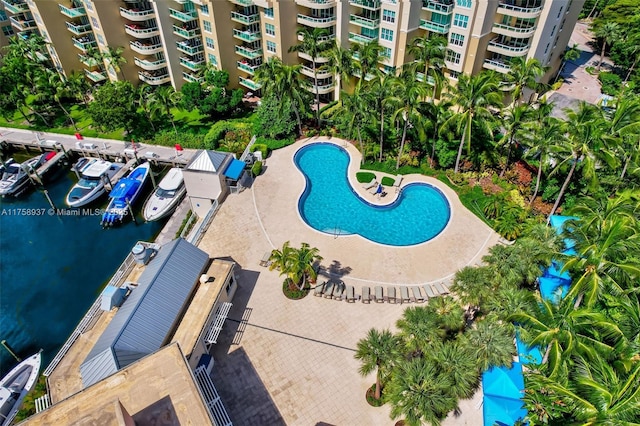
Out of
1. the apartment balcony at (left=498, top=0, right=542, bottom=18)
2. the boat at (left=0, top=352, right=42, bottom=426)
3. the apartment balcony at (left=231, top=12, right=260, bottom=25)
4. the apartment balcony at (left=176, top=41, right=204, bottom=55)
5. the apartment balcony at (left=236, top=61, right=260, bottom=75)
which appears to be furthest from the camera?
the apartment balcony at (left=236, top=61, right=260, bottom=75)

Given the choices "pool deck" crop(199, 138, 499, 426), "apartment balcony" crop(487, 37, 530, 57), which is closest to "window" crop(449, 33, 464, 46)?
"apartment balcony" crop(487, 37, 530, 57)

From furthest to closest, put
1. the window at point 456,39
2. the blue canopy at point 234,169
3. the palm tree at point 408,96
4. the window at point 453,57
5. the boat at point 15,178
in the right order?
the window at point 453,57 < the window at point 456,39 < the boat at point 15,178 < the blue canopy at point 234,169 < the palm tree at point 408,96

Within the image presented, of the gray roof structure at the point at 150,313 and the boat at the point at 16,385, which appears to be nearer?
the gray roof structure at the point at 150,313

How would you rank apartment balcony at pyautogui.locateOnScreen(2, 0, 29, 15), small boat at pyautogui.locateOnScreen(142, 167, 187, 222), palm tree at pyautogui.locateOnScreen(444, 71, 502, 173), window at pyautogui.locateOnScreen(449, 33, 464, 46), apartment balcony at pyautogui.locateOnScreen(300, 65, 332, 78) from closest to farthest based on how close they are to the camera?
palm tree at pyautogui.locateOnScreen(444, 71, 502, 173)
small boat at pyautogui.locateOnScreen(142, 167, 187, 222)
window at pyautogui.locateOnScreen(449, 33, 464, 46)
apartment balcony at pyautogui.locateOnScreen(300, 65, 332, 78)
apartment balcony at pyautogui.locateOnScreen(2, 0, 29, 15)

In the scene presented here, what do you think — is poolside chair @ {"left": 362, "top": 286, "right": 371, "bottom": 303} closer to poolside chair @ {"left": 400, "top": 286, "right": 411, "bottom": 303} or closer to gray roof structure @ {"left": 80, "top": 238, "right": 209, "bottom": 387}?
poolside chair @ {"left": 400, "top": 286, "right": 411, "bottom": 303}

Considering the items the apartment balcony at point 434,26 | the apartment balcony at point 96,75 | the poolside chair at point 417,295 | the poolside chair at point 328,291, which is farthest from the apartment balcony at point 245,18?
the poolside chair at point 417,295

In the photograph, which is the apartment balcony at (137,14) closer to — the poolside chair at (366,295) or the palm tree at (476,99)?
the palm tree at (476,99)

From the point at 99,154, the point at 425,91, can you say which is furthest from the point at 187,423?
the point at 99,154
